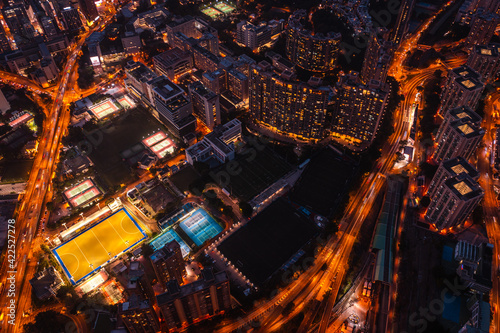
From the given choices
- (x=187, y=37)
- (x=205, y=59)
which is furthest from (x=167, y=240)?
(x=187, y=37)

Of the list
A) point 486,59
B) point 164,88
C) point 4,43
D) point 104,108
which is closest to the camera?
point 164,88

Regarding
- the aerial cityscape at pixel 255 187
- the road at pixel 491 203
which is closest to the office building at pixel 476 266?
the aerial cityscape at pixel 255 187

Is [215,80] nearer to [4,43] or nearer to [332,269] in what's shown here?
[332,269]

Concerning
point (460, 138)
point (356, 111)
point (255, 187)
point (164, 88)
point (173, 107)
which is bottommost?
point (255, 187)

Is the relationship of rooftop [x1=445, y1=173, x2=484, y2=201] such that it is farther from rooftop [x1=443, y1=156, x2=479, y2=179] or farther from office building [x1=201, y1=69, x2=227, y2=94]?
office building [x1=201, y1=69, x2=227, y2=94]

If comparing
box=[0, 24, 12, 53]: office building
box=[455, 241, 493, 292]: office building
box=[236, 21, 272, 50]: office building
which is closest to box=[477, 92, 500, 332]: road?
box=[455, 241, 493, 292]: office building

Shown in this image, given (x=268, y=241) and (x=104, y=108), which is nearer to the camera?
(x=268, y=241)

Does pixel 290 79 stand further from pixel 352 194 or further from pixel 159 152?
pixel 159 152
